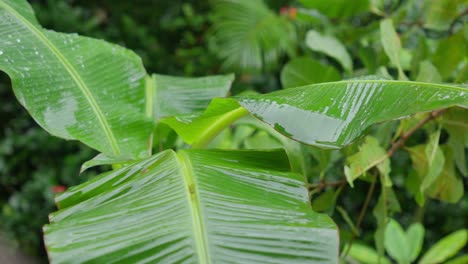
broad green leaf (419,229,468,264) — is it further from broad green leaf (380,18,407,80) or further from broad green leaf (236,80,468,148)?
broad green leaf (236,80,468,148)

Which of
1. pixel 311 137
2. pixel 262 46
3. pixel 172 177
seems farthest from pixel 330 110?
pixel 262 46

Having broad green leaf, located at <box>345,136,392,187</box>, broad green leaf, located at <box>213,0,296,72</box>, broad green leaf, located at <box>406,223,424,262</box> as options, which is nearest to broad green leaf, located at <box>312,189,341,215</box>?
broad green leaf, located at <box>345,136,392,187</box>

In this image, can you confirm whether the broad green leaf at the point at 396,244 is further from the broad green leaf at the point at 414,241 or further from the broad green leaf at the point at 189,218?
the broad green leaf at the point at 189,218

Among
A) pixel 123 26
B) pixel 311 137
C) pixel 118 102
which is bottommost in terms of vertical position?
pixel 123 26

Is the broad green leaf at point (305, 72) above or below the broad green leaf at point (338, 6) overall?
below

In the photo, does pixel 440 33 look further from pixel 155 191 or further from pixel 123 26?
pixel 123 26

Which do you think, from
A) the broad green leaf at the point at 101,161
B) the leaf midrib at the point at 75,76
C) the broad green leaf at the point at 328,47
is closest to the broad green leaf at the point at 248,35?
the broad green leaf at the point at 328,47
